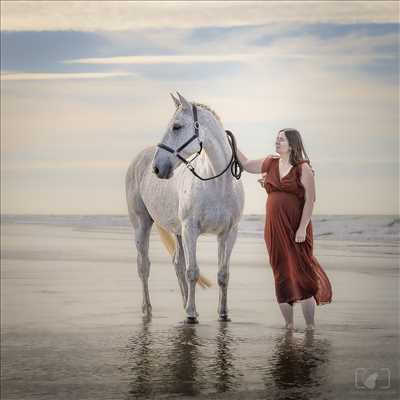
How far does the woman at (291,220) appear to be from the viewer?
4.43 metres

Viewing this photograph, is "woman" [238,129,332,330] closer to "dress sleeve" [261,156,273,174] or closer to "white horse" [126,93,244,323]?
"dress sleeve" [261,156,273,174]

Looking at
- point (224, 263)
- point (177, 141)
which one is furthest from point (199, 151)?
point (224, 263)

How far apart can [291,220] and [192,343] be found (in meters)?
1.07

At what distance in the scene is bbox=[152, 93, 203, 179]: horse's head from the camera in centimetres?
478

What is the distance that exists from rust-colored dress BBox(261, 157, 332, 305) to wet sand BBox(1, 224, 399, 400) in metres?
0.38

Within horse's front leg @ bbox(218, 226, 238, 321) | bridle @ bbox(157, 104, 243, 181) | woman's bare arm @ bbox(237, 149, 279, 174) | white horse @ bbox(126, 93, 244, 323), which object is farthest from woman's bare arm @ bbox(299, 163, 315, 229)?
horse's front leg @ bbox(218, 226, 238, 321)

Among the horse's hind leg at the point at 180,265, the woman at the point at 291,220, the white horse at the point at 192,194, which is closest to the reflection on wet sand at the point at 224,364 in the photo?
the white horse at the point at 192,194

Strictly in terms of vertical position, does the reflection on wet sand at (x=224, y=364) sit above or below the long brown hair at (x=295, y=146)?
below

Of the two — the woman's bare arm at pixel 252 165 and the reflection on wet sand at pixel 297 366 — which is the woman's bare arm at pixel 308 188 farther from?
the reflection on wet sand at pixel 297 366

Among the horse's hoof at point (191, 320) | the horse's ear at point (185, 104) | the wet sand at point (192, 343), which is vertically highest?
the horse's ear at point (185, 104)

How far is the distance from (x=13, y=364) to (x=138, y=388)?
96 cm

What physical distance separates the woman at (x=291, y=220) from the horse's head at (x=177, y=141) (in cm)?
40

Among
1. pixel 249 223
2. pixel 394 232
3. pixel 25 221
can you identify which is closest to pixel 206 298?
pixel 394 232

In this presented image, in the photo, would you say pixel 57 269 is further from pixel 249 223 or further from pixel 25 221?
pixel 25 221
